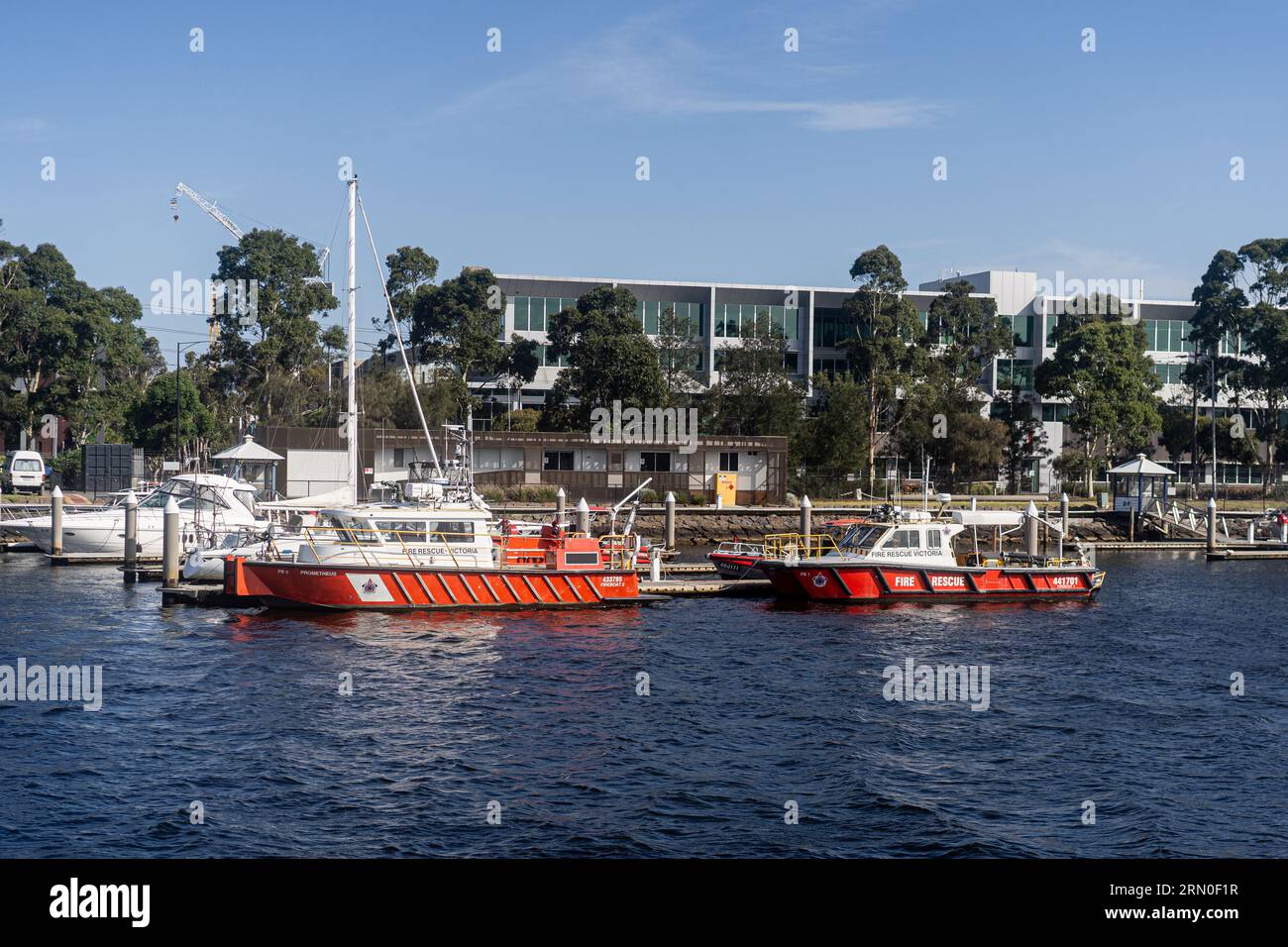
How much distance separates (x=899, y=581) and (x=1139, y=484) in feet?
128

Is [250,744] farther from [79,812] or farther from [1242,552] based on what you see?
[1242,552]

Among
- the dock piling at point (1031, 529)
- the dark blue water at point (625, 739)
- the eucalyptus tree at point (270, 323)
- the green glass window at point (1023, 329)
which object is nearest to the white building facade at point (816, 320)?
the green glass window at point (1023, 329)

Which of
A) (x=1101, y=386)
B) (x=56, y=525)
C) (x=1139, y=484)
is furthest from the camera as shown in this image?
(x=1101, y=386)

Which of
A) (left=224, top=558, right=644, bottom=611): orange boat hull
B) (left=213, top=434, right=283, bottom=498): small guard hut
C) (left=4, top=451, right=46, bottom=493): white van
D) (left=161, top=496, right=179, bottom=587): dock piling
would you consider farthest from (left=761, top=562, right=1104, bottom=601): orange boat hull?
(left=4, top=451, right=46, bottom=493): white van

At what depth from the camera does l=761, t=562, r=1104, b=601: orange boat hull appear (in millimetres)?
41906

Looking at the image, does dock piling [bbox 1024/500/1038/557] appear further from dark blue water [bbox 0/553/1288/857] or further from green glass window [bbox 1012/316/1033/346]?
green glass window [bbox 1012/316/1033/346]

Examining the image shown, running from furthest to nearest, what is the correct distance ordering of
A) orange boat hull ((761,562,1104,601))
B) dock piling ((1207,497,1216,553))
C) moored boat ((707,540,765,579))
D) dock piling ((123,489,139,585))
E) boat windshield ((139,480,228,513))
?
dock piling ((1207,497,1216,553)), boat windshield ((139,480,228,513)), moored boat ((707,540,765,579)), dock piling ((123,489,139,585)), orange boat hull ((761,562,1104,601))

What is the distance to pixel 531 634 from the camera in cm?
3441

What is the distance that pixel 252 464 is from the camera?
61.6 m

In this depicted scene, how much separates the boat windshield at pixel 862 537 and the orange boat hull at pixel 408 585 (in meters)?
9.51

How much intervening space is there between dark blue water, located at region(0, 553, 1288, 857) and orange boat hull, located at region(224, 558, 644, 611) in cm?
66

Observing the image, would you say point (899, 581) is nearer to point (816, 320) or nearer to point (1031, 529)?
point (1031, 529)

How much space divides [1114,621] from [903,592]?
271 inches

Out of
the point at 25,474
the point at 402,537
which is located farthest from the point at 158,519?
the point at 25,474
